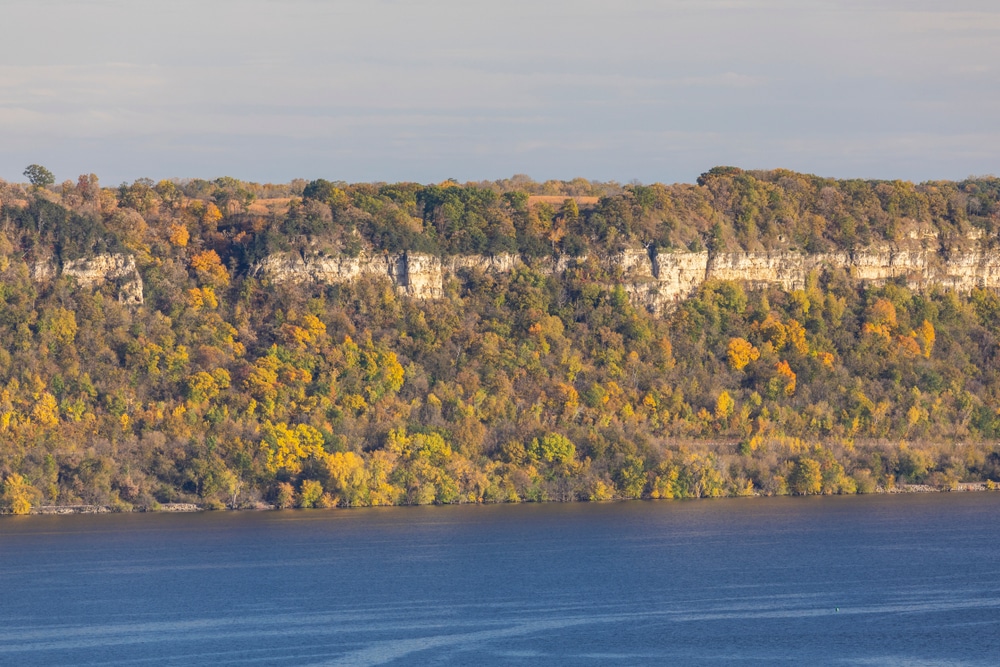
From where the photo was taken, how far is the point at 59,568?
79062 mm

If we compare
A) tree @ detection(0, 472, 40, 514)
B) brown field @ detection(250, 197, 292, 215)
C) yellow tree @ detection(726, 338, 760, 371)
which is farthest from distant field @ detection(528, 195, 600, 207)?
tree @ detection(0, 472, 40, 514)

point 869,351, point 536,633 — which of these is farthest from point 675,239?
point 536,633

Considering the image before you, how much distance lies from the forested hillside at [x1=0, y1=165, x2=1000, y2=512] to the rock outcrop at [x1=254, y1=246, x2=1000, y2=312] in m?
0.81

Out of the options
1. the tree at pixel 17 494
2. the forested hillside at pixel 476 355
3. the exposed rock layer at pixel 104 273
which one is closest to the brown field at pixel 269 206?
the forested hillside at pixel 476 355

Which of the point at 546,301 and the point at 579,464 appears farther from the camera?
the point at 546,301

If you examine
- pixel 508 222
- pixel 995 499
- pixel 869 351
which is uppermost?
pixel 508 222

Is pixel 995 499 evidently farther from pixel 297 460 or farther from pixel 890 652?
pixel 890 652

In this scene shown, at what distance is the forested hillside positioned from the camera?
103 m

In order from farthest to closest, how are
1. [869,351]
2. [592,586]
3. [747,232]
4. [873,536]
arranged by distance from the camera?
1. [747,232]
2. [869,351]
3. [873,536]
4. [592,586]

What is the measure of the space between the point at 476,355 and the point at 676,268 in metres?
17.8

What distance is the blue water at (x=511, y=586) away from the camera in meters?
62.1

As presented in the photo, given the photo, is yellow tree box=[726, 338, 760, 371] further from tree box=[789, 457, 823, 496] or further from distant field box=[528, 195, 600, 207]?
distant field box=[528, 195, 600, 207]

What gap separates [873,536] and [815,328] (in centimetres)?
3530

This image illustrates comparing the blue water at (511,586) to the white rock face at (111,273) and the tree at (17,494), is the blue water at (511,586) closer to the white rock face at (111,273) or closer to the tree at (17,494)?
the tree at (17,494)
